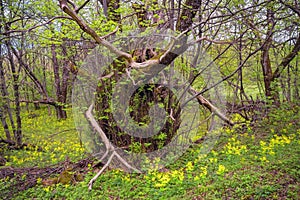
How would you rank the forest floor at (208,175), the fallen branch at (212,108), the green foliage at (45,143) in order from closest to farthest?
the forest floor at (208,175), the green foliage at (45,143), the fallen branch at (212,108)

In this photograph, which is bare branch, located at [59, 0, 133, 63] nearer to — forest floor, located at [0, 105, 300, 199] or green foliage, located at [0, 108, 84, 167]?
green foliage, located at [0, 108, 84, 167]

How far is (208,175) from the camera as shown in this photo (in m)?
4.19

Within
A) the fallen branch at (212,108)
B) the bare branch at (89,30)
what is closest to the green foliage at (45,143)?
the bare branch at (89,30)

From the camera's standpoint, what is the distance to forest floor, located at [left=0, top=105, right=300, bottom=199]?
3648 mm

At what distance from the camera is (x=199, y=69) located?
5367 mm

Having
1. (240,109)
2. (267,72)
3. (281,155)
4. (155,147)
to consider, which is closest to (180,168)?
(155,147)

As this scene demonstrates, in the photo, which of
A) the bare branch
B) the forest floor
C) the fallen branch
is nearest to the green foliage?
the forest floor

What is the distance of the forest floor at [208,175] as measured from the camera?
365 cm

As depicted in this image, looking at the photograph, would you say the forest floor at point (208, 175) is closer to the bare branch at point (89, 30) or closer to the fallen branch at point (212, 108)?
the fallen branch at point (212, 108)

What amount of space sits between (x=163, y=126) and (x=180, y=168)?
0.96m

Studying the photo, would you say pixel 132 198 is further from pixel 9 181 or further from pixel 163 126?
pixel 9 181

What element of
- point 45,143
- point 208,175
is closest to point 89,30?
point 208,175

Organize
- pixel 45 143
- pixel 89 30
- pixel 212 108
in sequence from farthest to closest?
pixel 45 143 < pixel 212 108 < pixel 89 30

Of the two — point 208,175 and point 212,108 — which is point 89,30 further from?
point 212,108
